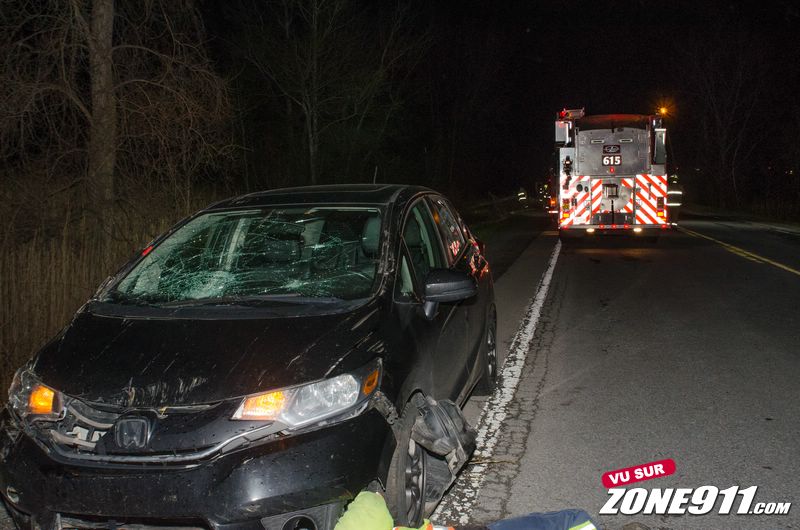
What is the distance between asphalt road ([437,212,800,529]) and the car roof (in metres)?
1.78

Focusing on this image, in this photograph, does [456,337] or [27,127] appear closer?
[456,337]

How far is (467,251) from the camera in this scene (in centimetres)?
600

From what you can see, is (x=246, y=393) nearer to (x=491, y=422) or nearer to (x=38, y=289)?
(x=491, y=422)

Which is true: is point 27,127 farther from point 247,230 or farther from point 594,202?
point 594,202

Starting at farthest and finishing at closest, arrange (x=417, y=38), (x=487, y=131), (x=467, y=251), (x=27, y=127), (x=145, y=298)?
(x=487, y=131) → (x=417, y=38) → (x=27, y=127) → (x=467, y=251) → (x=145, y=298)

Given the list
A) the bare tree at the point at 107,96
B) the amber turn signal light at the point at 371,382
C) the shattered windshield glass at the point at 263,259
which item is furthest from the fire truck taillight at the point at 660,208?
the amber turn signal light at the point at 371,382

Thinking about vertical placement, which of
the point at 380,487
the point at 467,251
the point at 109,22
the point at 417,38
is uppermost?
the point at 417,38

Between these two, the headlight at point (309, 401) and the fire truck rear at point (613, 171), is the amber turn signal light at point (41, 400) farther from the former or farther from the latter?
the fire truck rear at point (613, 171)

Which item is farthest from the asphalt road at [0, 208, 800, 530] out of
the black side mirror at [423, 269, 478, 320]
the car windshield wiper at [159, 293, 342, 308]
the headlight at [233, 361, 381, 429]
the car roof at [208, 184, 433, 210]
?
the car roof at [208, 184, 433, 210]

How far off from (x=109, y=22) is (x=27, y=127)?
1.74 meters

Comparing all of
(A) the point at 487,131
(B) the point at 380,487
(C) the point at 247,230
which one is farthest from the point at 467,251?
(A) the point at 487,131

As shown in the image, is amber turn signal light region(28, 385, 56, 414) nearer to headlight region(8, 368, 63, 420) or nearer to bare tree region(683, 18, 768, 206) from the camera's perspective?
headlight region(8, 368, 63, 420)

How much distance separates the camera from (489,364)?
6.34 m

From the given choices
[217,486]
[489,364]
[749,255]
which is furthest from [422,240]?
[749,255]
